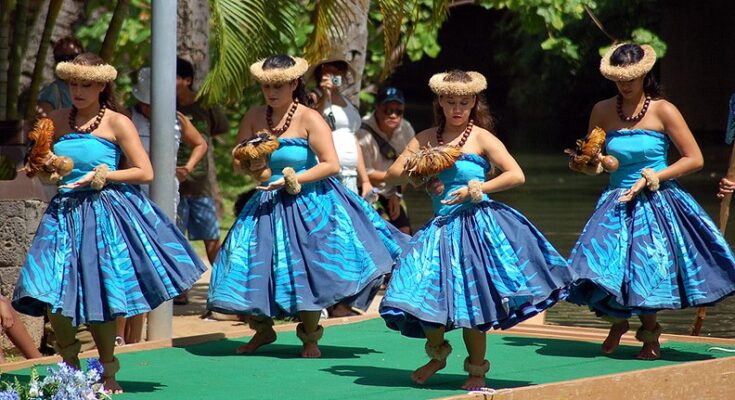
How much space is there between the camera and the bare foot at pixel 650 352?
8.38 meters

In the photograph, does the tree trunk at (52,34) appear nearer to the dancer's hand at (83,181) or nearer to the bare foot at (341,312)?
the bare foot at (341,312)

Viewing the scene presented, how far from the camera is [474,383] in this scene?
725cm

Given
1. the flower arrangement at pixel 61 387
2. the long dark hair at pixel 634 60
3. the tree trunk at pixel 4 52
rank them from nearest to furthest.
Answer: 1. the flower arrangement at pixel 61 387
2. the long dark hair at pixel 634 60
3. the tree trunk at pixel 4 52

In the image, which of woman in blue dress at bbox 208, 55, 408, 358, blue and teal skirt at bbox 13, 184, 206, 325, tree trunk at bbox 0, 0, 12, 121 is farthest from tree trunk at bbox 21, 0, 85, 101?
blue and teal skirt at bbox 13, 184, 206, 325

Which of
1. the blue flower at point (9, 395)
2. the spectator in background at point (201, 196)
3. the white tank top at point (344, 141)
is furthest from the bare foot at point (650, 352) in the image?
the spectator in background at point (201, 196)

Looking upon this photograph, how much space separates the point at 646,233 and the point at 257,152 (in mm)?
2142

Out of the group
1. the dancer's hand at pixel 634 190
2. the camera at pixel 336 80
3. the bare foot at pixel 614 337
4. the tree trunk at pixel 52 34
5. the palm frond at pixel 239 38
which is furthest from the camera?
the tree trunk at pixel 52 34

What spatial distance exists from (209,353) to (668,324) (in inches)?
150

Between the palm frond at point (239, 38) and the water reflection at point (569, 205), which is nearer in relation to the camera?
the palm frond at point (239, 38)

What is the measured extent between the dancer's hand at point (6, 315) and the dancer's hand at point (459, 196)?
2.56 m

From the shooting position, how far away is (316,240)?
8.51m

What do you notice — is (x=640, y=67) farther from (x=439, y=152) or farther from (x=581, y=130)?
(x=581, y=130)

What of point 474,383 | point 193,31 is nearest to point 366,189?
point 474,383

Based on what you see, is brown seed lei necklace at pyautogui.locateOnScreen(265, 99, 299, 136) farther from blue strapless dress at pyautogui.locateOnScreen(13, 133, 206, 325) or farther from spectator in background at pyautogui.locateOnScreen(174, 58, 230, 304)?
spectator in background at pyautogui.locateOnScreen(174, 58, 230, 304)
